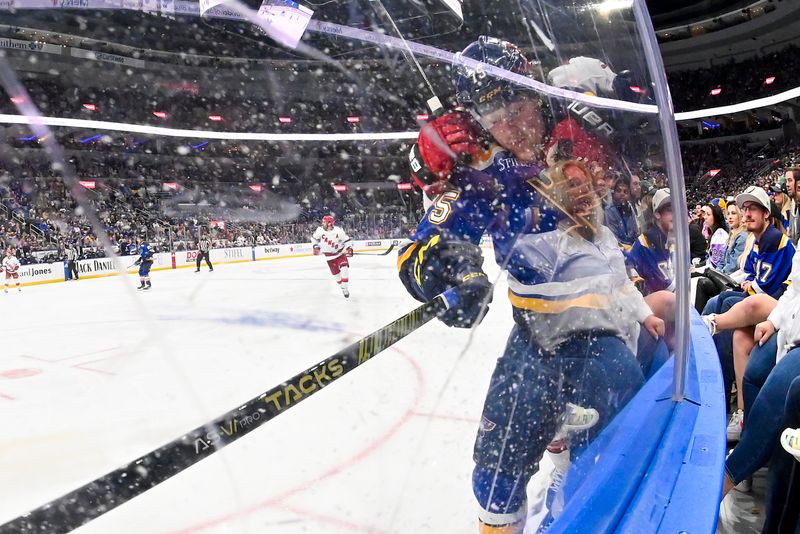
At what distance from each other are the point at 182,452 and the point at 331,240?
0.46 metres

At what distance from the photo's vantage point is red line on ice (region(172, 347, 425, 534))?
0.85 metres

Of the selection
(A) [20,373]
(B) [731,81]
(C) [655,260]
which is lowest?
(A) [20,373]

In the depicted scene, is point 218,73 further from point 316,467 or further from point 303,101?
point 316,467

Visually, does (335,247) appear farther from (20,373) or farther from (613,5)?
(20,373)

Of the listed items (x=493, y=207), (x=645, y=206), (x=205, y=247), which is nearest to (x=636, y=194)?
(x=645, y=206)

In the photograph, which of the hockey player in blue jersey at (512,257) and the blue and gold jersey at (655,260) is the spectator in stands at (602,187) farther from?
the blue and gold jersey at (655,260)

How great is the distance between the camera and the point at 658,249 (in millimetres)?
1191

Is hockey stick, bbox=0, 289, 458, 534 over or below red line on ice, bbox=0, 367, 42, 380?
below

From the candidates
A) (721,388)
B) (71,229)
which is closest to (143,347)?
(71,229)

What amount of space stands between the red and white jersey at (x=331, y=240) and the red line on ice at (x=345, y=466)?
21 cm

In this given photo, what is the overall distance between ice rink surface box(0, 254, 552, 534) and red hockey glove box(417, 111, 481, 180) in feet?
0.52

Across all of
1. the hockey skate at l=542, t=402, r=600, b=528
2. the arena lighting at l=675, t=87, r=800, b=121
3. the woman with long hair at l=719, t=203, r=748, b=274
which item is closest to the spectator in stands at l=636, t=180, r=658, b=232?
the hockey skate at l=542, t=402, r=600, b=528

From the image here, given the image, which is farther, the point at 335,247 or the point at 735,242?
the point at 735,242

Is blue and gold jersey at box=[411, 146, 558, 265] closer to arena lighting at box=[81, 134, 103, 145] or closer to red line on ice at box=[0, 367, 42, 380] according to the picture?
arena lighting at box=[81, 134, 103, 145]
